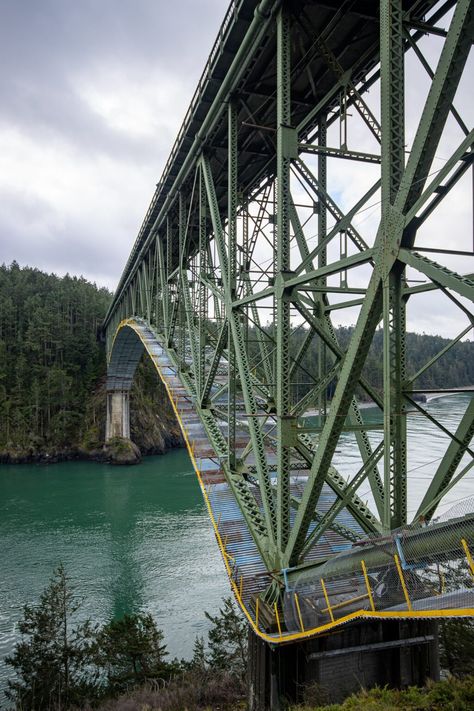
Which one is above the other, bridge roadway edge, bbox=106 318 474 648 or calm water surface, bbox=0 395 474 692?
bridge roadway edge, bbox=106 318 474 648

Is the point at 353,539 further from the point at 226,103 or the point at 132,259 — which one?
the point at 132,259

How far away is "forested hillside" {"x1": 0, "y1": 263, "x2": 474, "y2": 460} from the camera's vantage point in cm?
5025

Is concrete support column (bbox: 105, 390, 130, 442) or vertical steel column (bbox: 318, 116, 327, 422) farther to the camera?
concrete support column (bbox: 105, 390, 130, 442)

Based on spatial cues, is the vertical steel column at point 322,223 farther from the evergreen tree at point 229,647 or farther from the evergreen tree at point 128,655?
the evergreen tree at point 128,655

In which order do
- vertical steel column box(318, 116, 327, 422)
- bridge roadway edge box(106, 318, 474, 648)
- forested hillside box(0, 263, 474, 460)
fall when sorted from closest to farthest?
bridge roadway edge box(106, 318, 474, 648)
vertical steel column box(318, 116, 327, 422)
forested hillside box(0, 263, 474, 460)

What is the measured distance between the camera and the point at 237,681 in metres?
10.1

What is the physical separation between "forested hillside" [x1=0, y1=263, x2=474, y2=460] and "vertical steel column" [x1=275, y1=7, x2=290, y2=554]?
128 ft

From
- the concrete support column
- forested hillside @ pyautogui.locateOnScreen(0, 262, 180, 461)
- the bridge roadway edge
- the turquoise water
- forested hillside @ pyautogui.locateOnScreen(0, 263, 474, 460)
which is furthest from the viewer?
forested hillside @ pyautogui.locateOnScreen(0, 263, 474, 460)

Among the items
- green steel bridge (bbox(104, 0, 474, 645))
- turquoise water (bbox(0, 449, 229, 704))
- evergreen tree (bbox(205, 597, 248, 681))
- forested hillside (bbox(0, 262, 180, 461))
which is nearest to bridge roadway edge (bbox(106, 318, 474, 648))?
green steel bridge (bbox(104, 0, 474, 645))

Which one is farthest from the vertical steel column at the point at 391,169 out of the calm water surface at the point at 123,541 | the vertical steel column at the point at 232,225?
the vertical steel column at the point at 232,225

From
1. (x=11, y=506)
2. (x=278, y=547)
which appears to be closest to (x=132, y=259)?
(x=11, y=506)

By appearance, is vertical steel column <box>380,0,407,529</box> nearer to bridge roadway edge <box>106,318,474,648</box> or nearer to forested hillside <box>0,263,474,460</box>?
bridge roadway edge <box>106,318,474,648</box>

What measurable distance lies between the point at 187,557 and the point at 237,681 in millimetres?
10882

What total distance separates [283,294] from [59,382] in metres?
53.0
